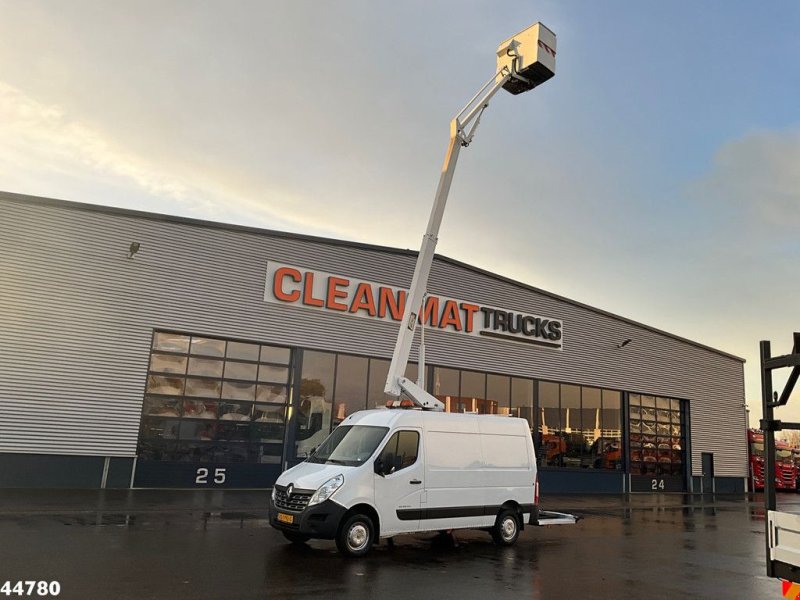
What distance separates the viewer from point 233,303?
18484 mm

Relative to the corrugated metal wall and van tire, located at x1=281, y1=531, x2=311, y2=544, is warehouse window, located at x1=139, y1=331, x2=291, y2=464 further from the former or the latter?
van tire, located at x1=281, y1=531, x2=311, y2=544

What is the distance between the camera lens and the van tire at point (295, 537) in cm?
970

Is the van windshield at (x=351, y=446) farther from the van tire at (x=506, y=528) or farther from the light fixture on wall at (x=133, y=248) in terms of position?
the light fixture on wall at (x=133, y=248)

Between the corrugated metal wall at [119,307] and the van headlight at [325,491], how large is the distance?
374 inches

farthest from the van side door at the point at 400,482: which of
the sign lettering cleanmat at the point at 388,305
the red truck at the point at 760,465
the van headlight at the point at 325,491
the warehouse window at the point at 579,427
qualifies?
the red truck at the point at 760,465

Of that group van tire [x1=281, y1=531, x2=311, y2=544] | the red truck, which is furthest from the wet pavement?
the red truck

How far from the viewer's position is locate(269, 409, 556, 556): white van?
942 cm

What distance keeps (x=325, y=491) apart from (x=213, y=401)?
9770 millimetres

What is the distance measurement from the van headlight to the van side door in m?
0.71

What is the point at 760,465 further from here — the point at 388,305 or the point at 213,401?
the point at 213,401

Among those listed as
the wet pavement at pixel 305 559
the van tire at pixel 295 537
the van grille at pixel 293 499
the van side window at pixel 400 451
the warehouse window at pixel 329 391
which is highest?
the warehouse window at pixel 329 391

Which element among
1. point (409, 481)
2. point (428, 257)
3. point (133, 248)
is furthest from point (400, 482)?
point (133, 248)

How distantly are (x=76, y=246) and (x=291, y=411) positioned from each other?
25.1ft

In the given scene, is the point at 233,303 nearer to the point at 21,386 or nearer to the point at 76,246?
the point at 76,246
